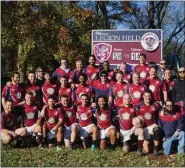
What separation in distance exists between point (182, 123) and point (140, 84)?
139 cm

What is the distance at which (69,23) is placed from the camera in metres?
16.4

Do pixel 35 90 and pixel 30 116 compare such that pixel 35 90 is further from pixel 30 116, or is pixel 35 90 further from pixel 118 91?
pixel 118 91

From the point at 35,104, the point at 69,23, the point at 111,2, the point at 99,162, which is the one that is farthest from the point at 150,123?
the point at 111,2

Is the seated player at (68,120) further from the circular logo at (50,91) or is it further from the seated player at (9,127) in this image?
the seated player at (9,127)

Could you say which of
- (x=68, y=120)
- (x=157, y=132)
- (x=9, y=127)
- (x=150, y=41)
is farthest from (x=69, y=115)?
(x=150, y=41)

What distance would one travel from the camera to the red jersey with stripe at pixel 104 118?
8758mm

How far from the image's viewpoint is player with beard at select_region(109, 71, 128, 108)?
9.20m

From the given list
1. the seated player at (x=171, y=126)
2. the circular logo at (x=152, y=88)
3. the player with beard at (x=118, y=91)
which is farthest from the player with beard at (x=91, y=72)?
the seated player at (x=171, y=126)

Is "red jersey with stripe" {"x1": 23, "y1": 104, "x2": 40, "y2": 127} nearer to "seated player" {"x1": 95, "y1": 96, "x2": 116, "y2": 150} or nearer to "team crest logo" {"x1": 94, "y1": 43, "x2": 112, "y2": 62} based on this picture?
"seated player" {"x1": 95, "y1": 96, "x2": 116, "y2": 150}

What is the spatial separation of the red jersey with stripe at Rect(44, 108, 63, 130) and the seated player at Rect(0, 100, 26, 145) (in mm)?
552

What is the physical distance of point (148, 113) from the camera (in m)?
8.59

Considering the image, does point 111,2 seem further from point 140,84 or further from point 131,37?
point 140,84

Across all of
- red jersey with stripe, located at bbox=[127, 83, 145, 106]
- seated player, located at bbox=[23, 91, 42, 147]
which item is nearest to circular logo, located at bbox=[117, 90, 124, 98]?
red jersey with stripe, located at bbox=[127, 83, 145, 106]

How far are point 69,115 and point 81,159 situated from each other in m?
1.31
